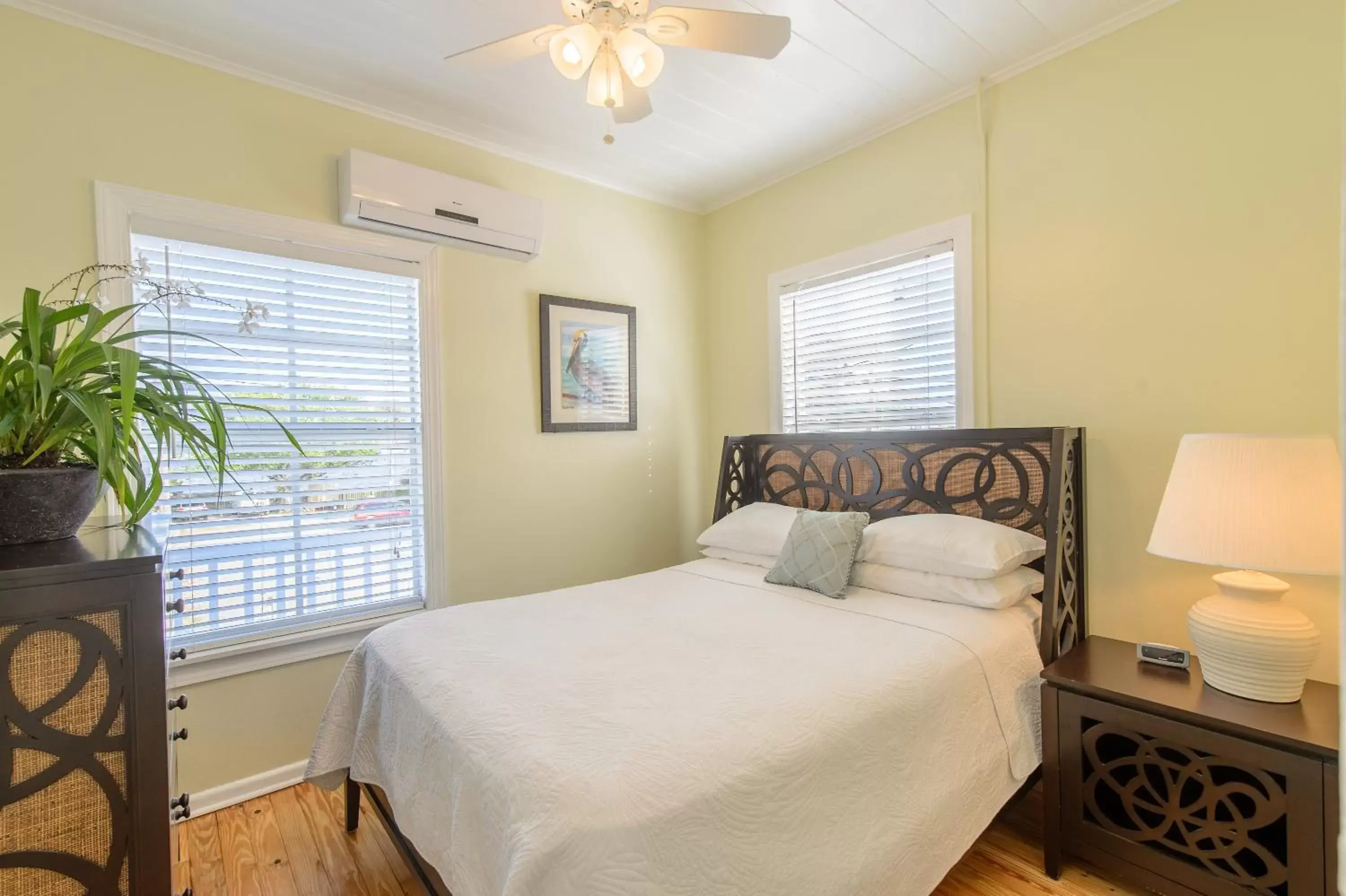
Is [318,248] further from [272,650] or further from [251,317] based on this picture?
[272,650]

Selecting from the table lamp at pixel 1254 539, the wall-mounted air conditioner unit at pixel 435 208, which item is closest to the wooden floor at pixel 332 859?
the table lamp at pixel 1254 539

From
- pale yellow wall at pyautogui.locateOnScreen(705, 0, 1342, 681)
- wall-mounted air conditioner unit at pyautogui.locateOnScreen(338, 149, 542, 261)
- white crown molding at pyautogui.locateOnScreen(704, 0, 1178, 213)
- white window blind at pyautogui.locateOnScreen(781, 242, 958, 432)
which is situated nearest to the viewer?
pale yellow wall at pyautogui.locateOnScreen(705, 0, 1342, 681)

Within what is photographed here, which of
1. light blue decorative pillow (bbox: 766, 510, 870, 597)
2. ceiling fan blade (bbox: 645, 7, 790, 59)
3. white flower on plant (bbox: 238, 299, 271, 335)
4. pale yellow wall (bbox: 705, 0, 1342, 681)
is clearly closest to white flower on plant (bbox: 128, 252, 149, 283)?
white flower on plant (bbox: 238, 299, 271, 335)

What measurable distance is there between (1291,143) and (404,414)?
319 centimetres

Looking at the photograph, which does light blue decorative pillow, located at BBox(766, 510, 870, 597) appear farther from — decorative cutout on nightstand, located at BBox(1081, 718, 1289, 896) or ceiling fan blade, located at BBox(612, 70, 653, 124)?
ceiling fan blade, located at BBox(612, 70, 653, 124)

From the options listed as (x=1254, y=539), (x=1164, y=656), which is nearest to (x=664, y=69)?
(x=1254, y=539)

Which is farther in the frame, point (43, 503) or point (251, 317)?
point (251, 317)

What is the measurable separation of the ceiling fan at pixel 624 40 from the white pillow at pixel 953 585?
171 cm

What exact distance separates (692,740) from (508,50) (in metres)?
1.81

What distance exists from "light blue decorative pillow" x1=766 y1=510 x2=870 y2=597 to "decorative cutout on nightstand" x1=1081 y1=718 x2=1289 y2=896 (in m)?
0.82

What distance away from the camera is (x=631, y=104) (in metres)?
1.88

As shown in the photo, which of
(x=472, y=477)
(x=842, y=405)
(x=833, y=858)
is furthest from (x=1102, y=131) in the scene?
(x=472, y=477)

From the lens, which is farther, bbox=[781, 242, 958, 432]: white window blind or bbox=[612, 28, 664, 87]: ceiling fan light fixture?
bbox=[781, 242, 958, 432]: white window blind

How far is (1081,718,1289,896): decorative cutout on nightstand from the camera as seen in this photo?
57.7 inches
